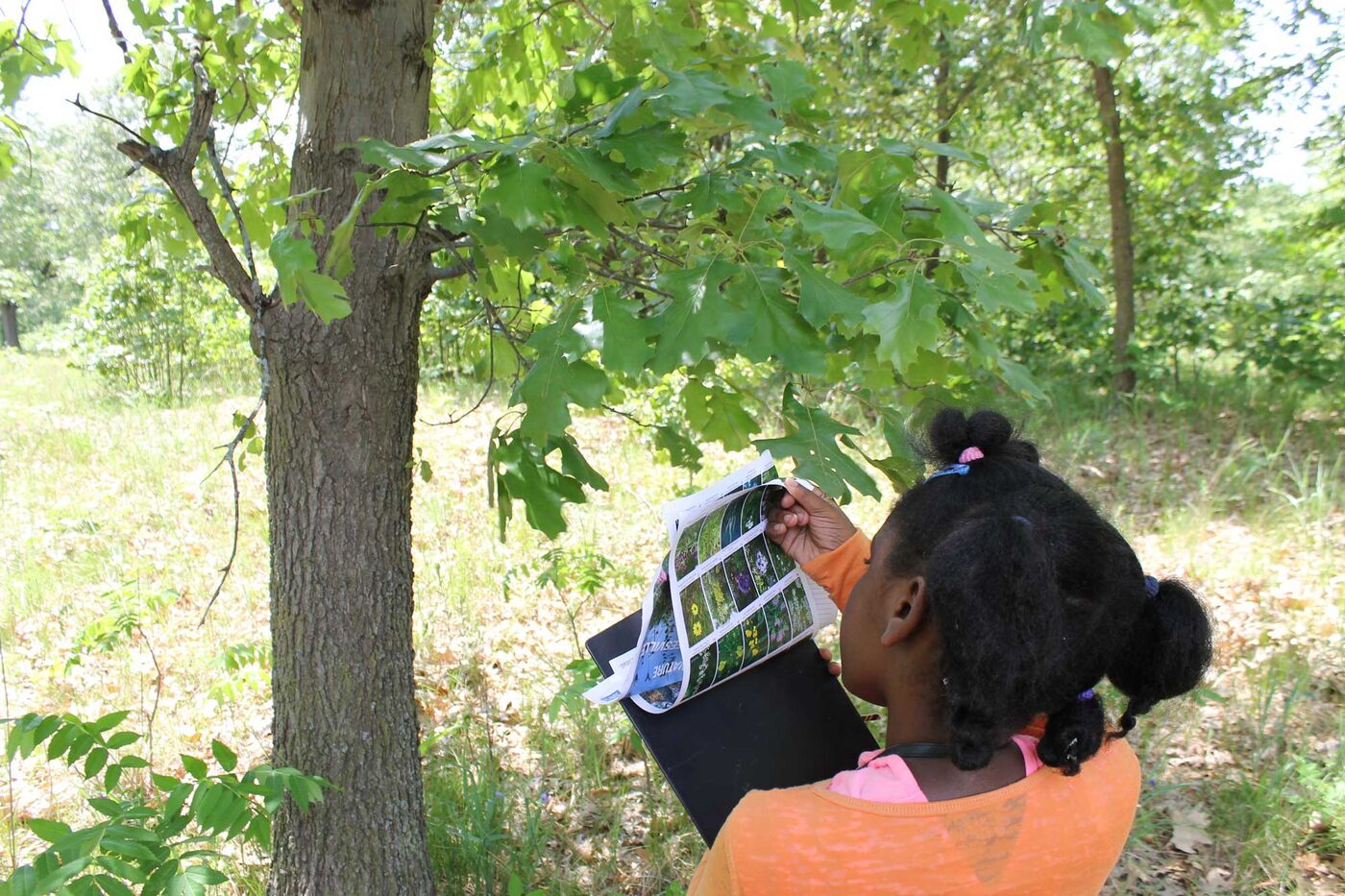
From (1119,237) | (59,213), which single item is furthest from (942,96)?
(59,213)

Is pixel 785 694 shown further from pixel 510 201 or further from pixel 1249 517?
pixel 1249 517

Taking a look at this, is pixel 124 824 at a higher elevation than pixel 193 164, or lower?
lower

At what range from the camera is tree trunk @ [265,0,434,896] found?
189cm

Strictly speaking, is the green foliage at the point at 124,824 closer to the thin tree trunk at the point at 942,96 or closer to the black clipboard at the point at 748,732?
the black clipboard at the point at 748,732

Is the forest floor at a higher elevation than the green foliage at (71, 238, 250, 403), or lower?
lower

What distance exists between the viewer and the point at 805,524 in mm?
1646

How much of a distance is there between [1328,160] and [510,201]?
9.46 meters

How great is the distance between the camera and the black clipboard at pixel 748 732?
4.83 ft

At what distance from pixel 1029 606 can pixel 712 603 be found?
0.55 metres

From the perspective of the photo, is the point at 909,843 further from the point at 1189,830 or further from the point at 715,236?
the point at 1189,830

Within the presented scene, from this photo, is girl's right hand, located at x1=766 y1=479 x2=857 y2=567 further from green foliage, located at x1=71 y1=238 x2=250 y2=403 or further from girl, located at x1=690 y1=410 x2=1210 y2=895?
green foliage, located at x1=71 y1=238 x2=250 y2=403

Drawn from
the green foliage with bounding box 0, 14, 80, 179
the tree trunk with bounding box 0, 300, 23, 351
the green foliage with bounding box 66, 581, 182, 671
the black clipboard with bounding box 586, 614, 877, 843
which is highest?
the green foliage with bounding box 0, 14, 80, 179

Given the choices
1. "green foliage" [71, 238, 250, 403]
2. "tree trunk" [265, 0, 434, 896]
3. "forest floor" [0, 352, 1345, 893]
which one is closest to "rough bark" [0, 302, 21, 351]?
"green foliage" [71, 238, 250, 403]

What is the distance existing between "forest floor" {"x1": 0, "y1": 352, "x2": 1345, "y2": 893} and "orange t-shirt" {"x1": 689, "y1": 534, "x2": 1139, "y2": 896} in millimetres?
1156
